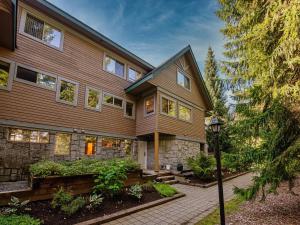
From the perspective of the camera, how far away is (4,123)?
306 inches

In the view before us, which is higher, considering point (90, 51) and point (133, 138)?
point (90, 51)

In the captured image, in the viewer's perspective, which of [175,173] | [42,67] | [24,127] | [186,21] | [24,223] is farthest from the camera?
[186,21]

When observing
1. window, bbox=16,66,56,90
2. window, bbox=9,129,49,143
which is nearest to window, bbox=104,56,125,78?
window, bbox=16,66,56,90

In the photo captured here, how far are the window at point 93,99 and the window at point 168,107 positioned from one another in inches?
167

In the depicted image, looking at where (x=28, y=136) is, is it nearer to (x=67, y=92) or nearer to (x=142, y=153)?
(x=67, y=92)

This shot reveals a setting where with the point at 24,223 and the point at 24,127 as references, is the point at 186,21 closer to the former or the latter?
the point at 24,127

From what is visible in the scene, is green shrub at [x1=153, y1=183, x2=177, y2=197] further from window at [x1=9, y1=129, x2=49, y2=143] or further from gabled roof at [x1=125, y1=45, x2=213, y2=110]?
gabled roof at [x1=125, y1=45, x2=213, y2=110]

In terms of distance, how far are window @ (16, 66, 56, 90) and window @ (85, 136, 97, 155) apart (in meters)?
3.43

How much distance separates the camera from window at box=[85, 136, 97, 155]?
10664mm

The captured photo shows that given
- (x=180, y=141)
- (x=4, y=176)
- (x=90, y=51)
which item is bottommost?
(x=4, y=176)

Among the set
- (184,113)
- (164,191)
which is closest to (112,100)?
(184,113)

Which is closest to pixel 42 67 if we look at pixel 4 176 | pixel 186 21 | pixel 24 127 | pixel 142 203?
pixel 24 127

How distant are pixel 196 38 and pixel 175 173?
34.0 ft

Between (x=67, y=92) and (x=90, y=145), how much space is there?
10.8ft
